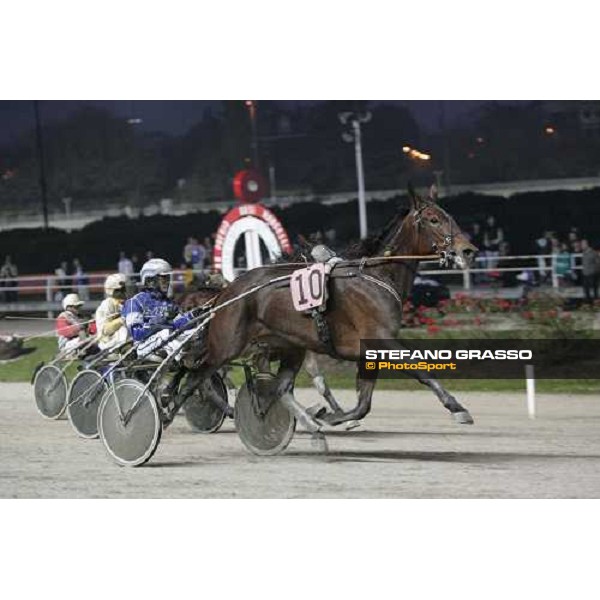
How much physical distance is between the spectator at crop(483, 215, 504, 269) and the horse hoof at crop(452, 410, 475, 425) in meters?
0.85

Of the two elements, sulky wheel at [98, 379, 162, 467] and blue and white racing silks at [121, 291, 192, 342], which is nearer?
sulky wheel at [98, 379, 162, 467]

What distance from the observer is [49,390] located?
10281 millimetres

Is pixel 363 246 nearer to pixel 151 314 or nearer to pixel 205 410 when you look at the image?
pixel 151 314

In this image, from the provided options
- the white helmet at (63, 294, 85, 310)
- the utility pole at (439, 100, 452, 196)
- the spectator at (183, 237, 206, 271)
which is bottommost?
the white helmet at (63, 294, 85, 310)

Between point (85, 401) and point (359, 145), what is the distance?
8.07 feet

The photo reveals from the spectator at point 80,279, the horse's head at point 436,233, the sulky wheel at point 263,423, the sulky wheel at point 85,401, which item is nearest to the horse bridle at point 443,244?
the horse's head at point 436,233

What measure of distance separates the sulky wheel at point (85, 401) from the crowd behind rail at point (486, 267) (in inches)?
31.7

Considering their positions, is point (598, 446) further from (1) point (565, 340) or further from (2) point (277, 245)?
(2) point (277, 245)

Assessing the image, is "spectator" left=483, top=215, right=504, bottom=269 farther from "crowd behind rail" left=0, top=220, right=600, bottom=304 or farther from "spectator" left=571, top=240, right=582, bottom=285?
"spectator" left=571, top=240, right=582, bottom=285

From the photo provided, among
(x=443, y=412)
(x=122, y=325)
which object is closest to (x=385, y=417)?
(x=443, y=412)

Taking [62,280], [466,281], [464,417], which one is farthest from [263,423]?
[466,281]

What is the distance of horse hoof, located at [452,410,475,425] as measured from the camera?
30.4ft

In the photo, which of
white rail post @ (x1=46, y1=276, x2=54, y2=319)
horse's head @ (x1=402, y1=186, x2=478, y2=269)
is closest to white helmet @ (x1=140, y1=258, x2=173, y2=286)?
white rail post @ (x1=46, y1=276, x2=54, y2=319)
